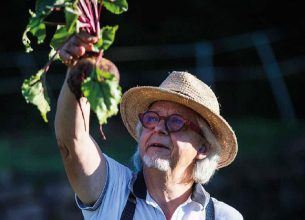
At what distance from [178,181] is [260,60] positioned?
23.9ft

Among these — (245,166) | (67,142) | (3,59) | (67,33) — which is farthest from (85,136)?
(3,59)

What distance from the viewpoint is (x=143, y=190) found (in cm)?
379

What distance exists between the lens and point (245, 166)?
8.55 m

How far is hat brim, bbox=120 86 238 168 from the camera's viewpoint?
3.91m

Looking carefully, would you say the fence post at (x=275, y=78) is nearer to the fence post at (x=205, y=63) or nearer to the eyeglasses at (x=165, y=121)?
the fence post at (x=205, y=63)

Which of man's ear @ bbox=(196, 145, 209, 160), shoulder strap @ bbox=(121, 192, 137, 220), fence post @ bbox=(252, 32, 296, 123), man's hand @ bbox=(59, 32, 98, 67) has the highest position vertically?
man's hand @ bbox=(59, 32, 98, 67)

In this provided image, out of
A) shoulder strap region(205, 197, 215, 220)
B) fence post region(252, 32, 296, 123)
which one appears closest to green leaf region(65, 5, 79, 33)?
shoulder strap region(205, 197, 215, 220)

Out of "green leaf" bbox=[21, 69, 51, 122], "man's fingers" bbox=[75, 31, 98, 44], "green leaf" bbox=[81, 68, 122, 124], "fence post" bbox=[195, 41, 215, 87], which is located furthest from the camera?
"fence post" bbox=[195, 41, 215, 87]

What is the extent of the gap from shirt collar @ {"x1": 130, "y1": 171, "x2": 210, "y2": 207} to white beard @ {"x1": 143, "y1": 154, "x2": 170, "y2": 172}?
102mm

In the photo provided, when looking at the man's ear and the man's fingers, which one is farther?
the man's ear

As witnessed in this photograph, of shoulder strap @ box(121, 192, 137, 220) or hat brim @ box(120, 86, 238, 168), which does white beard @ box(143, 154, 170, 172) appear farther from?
hat brim @ box(120, 86, 238, 168)

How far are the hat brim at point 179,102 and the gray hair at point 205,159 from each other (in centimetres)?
4

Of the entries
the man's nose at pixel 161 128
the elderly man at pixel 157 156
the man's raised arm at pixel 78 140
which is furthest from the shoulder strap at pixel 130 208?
the man's nose at pixel 161 128

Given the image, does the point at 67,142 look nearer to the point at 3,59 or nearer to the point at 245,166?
the point at 245,166
